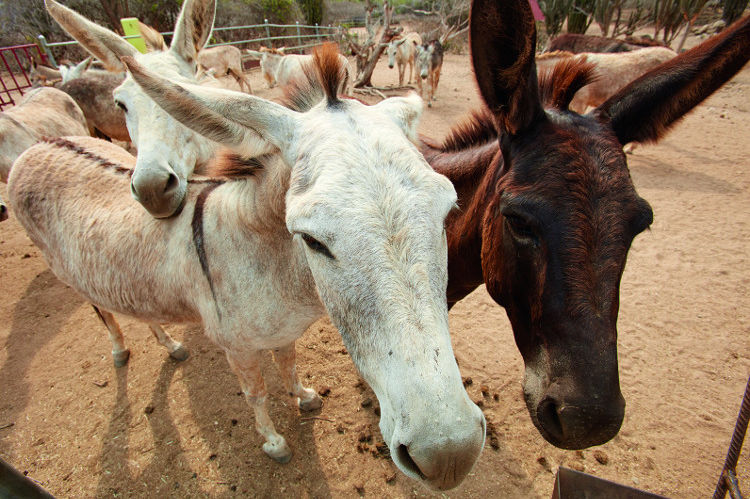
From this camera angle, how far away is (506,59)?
171 cm

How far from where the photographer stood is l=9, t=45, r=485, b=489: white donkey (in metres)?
1.08

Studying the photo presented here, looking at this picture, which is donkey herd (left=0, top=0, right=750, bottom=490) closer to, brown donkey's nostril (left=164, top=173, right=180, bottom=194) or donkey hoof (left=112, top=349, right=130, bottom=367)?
brown donkey's nostril (left=164, top=173, right=180, bottom=194)

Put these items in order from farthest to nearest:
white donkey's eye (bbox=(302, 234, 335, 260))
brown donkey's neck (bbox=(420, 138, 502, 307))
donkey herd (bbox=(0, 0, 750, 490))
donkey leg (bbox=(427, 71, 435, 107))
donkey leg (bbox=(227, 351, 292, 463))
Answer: donkey leg (bbox=(427, 71, 435, 107))
donkey leg (bbox=(227, 351, 292, 463))
brown donkey's neck (bbox=(420, 138, 502, 307))
white donkey's eye (bbox=(302, 234, 335, 260))
donkey herd (bbox=(0, 0, 750, 490))

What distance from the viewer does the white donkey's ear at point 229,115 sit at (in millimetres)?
A: 1354

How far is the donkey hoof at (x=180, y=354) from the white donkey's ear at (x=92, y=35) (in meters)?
2.99

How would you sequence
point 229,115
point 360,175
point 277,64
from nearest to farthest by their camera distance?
point 360,175 < point 229,115 < point 277,64

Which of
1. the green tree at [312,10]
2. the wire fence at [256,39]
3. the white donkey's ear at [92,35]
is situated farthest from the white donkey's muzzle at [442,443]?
the green tree at [312,10]

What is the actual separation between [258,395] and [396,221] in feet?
7.20

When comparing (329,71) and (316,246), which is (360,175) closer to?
(316,246)

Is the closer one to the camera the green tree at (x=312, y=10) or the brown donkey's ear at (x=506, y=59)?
the brown donkey's ear at (x=506, y=59)

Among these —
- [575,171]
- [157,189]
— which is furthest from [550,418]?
[157,189]

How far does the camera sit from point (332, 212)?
1.17 metres

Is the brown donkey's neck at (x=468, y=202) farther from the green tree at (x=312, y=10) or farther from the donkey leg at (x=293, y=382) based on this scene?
the green tree at (x=312, y=10)

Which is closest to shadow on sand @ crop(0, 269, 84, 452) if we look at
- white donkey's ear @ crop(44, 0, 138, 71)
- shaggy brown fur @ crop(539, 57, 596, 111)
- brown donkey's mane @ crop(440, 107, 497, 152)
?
white donkey's ear @ crop(44, 0, 138, 71)
